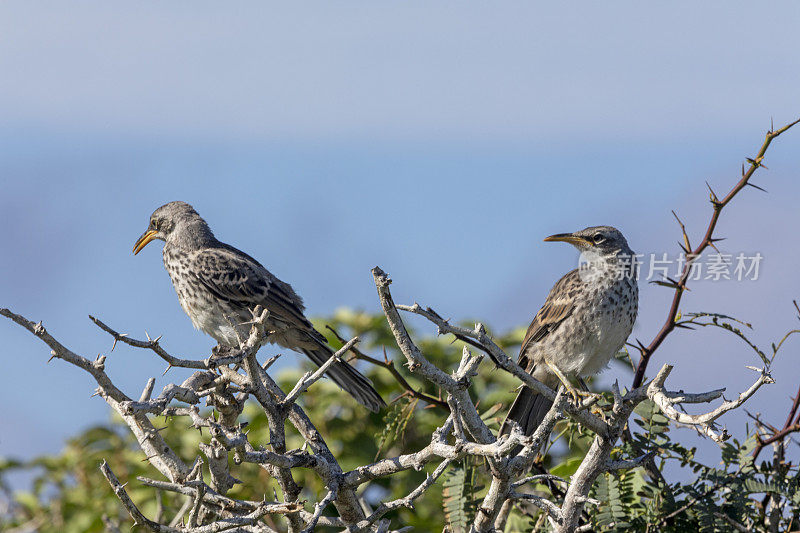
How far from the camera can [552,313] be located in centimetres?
721

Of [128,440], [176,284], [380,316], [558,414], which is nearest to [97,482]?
[128,440]

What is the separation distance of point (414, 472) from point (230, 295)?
2.26m

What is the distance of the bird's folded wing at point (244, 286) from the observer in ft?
25.9

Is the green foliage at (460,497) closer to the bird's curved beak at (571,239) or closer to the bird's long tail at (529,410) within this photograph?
the bird's long tail at (529,410)

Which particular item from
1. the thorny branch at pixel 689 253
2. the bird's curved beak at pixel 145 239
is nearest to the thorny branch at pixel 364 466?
the thorny branch at pixel 689 253

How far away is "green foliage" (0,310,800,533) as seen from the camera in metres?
5.71

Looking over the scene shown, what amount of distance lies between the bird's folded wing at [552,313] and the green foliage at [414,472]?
46 cm

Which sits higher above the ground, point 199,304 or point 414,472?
point 199,304

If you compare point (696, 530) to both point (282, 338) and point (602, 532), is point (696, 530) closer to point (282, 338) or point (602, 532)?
point (602, 532)

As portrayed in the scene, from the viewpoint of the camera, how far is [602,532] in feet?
18.7

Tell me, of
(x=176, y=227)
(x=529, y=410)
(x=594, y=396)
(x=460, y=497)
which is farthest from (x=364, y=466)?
(x=176, y=227)

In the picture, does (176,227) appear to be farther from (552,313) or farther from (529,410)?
(529,410)

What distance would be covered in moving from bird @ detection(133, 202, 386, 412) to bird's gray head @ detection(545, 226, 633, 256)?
89.6 inches

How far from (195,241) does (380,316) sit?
74.6 inches
